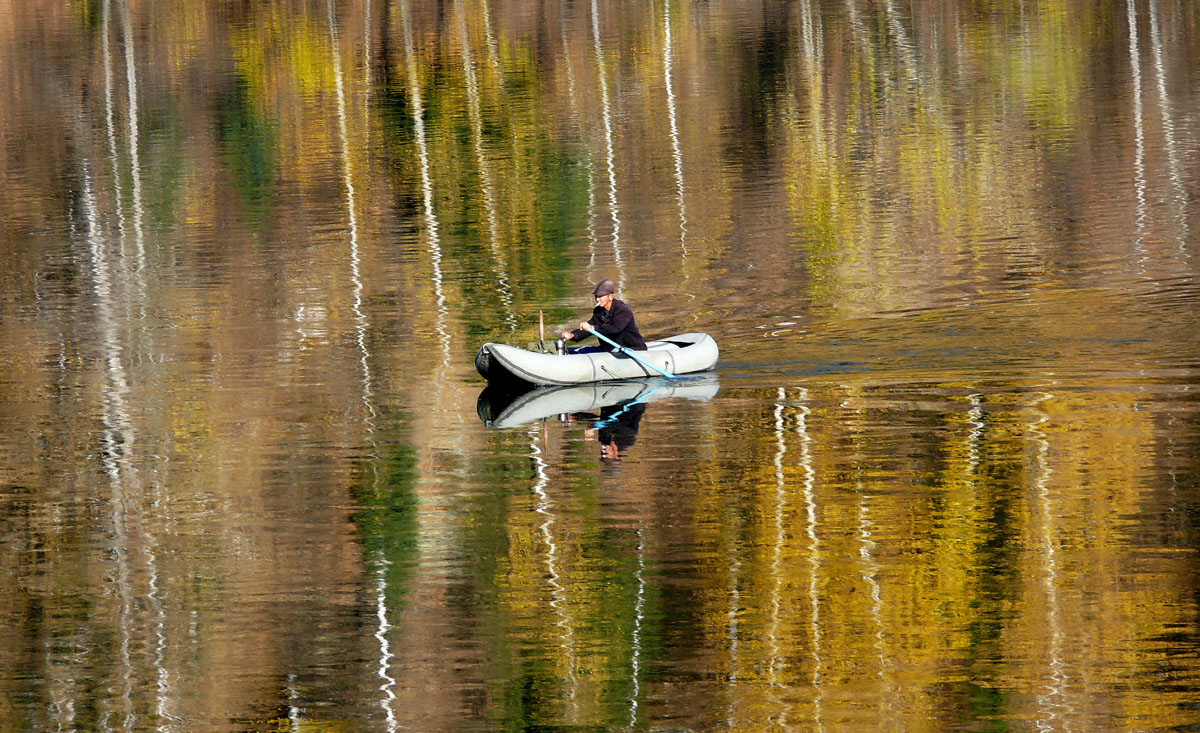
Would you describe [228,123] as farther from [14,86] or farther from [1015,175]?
[1015,175]

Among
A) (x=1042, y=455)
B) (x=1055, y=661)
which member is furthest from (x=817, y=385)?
(x=1055, y=661)

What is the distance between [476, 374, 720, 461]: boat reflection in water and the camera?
64.4 ft

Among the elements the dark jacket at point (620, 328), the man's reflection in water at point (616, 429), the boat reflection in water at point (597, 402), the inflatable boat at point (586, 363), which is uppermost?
the dark jacket at point (620, 328)

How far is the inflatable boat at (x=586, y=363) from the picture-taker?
21172 mm

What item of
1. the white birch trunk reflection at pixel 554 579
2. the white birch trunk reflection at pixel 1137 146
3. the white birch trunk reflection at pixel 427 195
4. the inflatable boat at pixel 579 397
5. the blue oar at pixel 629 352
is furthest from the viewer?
the white birch trunk reflection at pixel 1137 146

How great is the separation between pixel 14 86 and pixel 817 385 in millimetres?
41858

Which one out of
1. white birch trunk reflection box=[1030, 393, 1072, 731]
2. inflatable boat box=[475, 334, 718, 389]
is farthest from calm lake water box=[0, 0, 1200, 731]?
inflatable boat box=[475, 334, 718, 389]

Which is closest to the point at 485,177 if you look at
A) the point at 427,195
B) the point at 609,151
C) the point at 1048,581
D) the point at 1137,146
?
the point at 427,195

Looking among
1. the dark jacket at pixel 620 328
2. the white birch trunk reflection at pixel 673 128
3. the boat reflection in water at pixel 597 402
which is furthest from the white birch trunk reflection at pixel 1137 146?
the boat reflection in water at pixel 597 402

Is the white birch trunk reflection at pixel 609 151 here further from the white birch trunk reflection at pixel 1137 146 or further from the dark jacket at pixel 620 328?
the white birch trunk reflection at pixel 1137 146

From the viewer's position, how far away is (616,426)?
19.4 meters

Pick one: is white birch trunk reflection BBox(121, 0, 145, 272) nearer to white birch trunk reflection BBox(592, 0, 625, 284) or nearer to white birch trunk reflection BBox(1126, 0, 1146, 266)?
white birch trunk reflection BBox(592, 0, 625, 284)

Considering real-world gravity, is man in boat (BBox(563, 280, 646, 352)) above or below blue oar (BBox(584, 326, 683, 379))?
above

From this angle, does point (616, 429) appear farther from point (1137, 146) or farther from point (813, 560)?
point (1137, 146)
